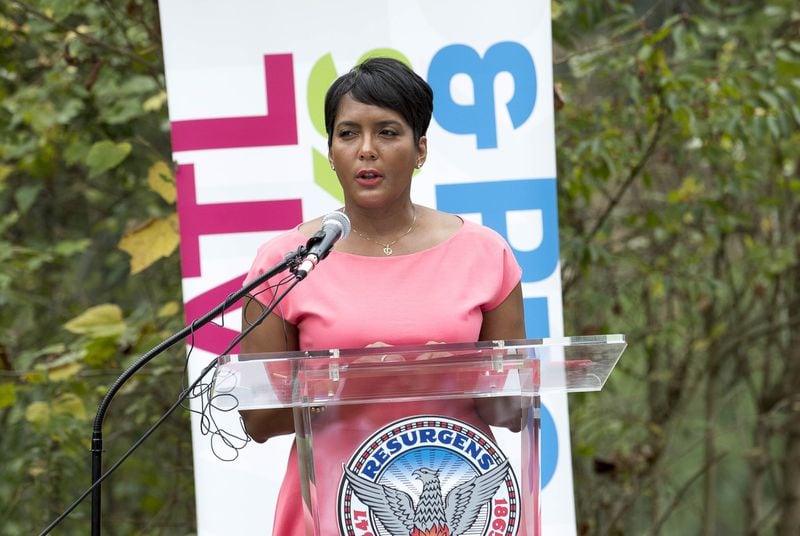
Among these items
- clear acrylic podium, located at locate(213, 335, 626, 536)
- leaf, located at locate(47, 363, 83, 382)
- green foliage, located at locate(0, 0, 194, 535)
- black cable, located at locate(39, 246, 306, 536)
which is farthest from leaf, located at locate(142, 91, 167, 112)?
clear acrylic podium, located at locate(213, 335, 626, 536)

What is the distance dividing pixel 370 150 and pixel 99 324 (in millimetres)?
2202

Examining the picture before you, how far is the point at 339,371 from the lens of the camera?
1.79 m

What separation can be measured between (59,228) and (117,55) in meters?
1.68

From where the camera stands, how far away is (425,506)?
5.88 ft

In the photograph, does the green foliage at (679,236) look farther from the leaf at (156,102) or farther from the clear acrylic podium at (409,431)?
the clear acrylic podium at (409,431)

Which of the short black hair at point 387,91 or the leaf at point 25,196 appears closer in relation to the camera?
the short black hair at point 387,91

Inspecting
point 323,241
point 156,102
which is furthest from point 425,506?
point 156,102

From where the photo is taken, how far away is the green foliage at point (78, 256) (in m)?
4.14

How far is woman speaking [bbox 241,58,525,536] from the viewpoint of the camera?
2039 millimetres

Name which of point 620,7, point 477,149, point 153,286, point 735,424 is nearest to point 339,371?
point 477,149

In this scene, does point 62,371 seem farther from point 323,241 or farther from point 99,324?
point 323,241

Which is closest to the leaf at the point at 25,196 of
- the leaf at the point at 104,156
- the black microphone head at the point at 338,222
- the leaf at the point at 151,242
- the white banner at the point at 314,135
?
the leaf at the point at 104,156

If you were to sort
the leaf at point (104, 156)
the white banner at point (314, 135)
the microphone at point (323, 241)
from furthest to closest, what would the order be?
the leaf at point (104, 156), the white banner at point (314, 135), the microphone at point (323, 241)

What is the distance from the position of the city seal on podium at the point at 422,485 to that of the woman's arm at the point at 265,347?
297 mm
